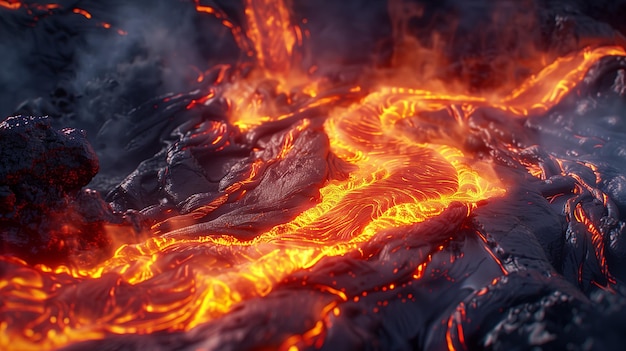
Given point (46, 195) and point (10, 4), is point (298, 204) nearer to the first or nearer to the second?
point (46, 195)

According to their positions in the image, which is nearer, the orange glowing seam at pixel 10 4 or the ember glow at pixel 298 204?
the ember glow at pixel 298 204

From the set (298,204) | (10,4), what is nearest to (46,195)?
(298,204)

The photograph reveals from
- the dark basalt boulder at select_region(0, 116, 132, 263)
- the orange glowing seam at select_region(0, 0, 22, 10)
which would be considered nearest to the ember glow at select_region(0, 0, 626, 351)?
the orange glowing seam at select_region(0, 0, 22, 10)

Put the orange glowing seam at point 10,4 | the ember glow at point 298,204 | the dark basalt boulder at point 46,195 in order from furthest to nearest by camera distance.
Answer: the orange glowing seam at point 10,4 → the dark basalt boulder at point 46,195 → the ember glow at point 298,204

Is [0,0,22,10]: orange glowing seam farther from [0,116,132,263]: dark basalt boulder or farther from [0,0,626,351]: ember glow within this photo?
[0,116,132,263]: dark basalt boulder

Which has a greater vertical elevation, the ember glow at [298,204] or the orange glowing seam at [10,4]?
the orange glowing seam at [10,4]

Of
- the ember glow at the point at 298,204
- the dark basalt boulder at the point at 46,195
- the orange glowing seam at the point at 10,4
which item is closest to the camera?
the ember glow at the point at 298,204

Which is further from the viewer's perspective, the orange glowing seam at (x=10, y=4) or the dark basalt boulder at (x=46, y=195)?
the orange glowing seam at (x=10, y=4)

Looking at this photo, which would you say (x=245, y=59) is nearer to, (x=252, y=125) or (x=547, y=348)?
(x=252, y=125)

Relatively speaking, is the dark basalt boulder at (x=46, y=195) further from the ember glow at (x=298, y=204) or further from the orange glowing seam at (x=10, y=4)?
the orange glowing seam at (x=10, y=4)

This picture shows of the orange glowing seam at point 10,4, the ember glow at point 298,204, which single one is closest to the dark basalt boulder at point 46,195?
the ember glow at point 298,204
